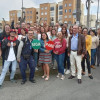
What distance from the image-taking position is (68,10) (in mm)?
63688

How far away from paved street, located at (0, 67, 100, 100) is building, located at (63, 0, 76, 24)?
59548mm

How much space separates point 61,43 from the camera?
194 inches

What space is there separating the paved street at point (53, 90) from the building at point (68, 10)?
59.5 metres

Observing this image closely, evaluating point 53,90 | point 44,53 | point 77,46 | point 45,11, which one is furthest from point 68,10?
point 53,90

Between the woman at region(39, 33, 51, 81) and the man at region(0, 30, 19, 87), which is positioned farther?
the woman at region(39, 33, 51, 81)

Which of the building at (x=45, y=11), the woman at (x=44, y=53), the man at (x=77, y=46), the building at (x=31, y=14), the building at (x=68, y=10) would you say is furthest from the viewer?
the building at (x=31, y=14)

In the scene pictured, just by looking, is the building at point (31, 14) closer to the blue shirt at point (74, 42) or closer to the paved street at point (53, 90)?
the blue shirt at point (74, 42)

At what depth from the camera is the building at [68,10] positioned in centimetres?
6200

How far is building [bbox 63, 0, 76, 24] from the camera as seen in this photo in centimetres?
6200

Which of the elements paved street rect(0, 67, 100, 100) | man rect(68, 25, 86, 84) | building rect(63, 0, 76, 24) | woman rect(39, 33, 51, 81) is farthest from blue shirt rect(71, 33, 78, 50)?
building rect(63, 0, 76, 24)

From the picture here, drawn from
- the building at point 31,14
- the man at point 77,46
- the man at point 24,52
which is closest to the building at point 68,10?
the building at point 31,14

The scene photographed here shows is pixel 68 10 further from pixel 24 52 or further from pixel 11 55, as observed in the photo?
pixel 11 55

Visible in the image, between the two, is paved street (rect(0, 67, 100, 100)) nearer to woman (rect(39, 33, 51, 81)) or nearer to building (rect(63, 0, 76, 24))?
woman (rect(39, 33, 51, 81))

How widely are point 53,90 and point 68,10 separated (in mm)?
63786
